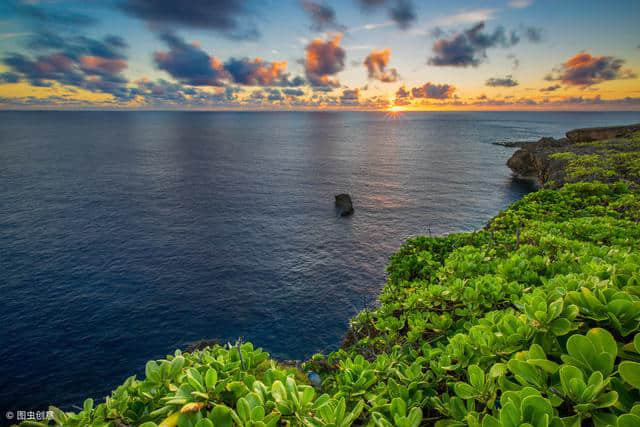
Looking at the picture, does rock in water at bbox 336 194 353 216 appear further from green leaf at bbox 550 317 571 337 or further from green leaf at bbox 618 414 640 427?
green leaf at bbox 618 414 640 427

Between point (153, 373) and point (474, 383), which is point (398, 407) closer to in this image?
point (474, 383)

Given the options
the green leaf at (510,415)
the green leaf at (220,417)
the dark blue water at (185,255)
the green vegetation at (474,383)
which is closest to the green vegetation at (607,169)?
the dark blue water at (185,255)

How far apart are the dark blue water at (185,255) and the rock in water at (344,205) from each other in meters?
1.94

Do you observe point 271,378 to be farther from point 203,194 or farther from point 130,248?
point 203,194

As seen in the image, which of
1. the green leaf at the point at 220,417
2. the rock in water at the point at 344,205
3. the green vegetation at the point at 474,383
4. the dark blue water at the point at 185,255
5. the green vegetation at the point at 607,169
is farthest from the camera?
the rock in water at the point at 344,205

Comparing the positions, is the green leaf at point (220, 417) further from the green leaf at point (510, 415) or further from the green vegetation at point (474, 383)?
the green leaf at point (510, 415)

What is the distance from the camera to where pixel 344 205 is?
77.4 meters

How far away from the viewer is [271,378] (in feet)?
11.4

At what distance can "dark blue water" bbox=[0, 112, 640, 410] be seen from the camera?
39.3 metres

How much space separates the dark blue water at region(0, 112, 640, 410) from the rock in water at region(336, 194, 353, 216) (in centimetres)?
194

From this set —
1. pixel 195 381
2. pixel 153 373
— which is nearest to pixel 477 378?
pixel 195 381

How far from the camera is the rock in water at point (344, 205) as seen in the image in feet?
250

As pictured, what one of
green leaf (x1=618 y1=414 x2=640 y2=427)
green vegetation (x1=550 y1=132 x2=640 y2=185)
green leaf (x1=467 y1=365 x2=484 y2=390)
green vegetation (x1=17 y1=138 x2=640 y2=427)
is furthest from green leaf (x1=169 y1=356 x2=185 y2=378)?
green vegetation (x1=550 y1=132 x2=640 y2=185)

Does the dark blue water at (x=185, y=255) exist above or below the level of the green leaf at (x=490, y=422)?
below
